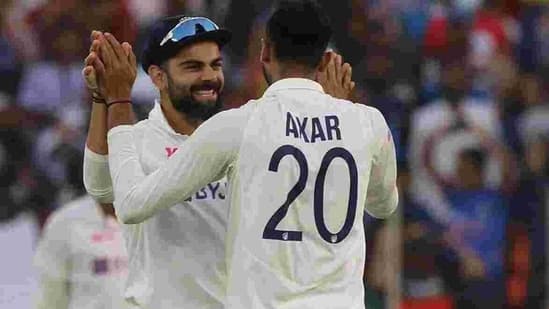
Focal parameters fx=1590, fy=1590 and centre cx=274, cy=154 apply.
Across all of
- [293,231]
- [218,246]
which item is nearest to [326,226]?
[293,231]

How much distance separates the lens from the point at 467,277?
37.9ft

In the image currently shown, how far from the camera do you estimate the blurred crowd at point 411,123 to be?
37.2ft

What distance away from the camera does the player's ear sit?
6.05m

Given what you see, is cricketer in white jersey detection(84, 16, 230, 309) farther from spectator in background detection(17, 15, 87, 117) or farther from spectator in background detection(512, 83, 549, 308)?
spectator in background detection(512, 83, 549, 308)

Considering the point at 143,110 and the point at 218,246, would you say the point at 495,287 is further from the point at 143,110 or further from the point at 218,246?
the point at 218,246

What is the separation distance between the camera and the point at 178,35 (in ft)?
19.6

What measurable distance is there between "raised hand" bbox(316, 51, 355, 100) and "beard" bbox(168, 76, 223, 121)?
1.94 ft

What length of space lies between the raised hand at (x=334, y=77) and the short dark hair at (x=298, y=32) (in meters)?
0.25

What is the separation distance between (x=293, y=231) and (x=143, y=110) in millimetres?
5654

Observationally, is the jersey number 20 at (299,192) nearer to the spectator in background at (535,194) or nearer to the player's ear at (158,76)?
the player's ear at (158,76)

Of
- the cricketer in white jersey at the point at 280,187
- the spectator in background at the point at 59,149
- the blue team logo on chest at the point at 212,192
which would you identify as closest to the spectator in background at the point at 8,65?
the spectator in background at the point at 59,149

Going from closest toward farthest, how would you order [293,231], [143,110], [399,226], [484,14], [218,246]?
[293,231] → [218,246] → [143,110] → [399,226] → [484,14]

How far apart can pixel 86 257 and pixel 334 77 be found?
14.9ft

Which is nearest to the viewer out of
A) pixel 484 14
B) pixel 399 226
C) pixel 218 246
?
pixel 218 246
